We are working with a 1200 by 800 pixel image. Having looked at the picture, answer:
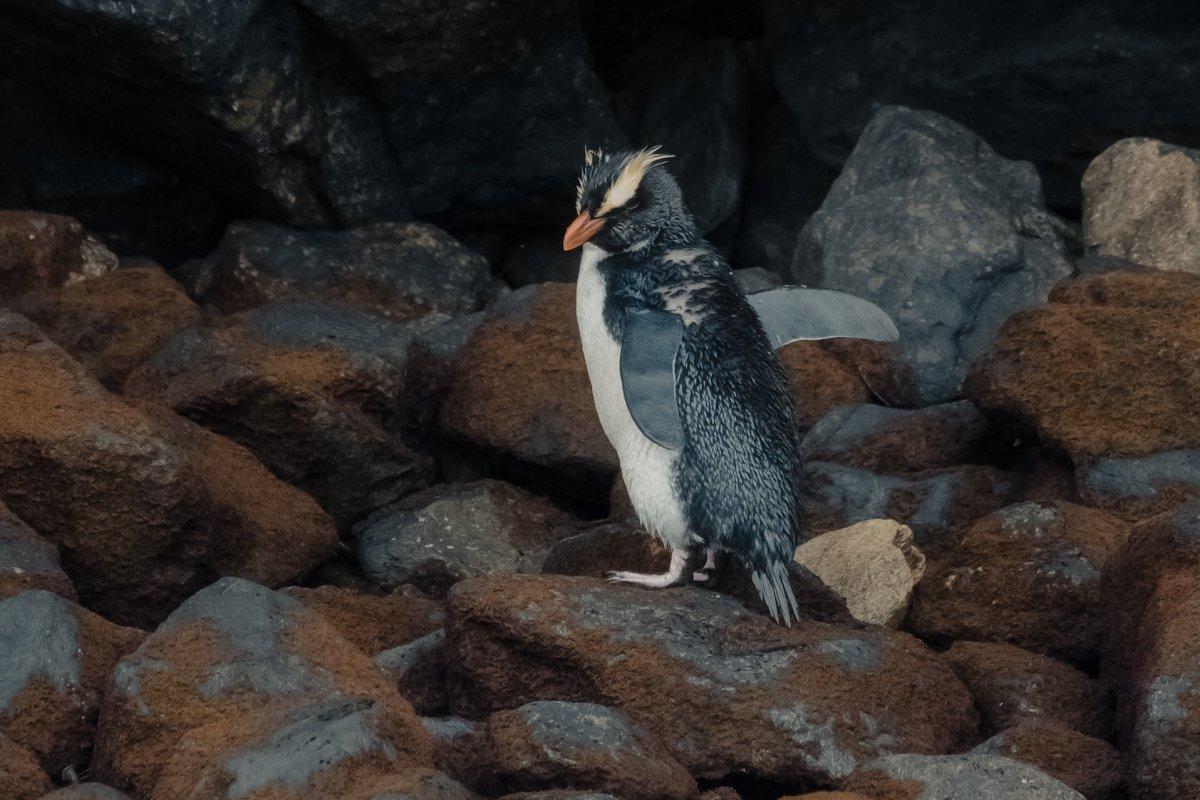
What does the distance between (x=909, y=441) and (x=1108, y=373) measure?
72 centimetres

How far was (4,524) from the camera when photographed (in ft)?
14.7

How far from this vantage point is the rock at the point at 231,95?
20.7 feet

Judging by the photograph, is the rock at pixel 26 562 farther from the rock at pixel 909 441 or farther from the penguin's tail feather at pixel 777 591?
the rock at pixel 909 441

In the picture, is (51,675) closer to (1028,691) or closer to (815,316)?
(1028,691)

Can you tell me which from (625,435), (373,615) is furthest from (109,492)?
(625,435)

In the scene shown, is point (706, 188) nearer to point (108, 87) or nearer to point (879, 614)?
point (108, 87)

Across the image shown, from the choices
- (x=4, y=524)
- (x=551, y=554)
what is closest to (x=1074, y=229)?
(x=551, y=554)

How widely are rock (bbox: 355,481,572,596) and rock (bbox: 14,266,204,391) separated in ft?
3.34

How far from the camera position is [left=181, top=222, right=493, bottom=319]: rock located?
7.11m

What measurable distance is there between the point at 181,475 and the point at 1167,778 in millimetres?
2574

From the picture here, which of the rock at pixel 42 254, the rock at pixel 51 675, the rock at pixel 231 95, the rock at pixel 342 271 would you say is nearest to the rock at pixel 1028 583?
the rock at pixel 51 675

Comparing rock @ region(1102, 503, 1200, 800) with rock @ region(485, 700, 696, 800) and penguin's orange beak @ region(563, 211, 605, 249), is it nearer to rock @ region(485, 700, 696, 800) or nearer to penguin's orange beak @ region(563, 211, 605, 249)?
rock @ region(485, 700, 696, 800)

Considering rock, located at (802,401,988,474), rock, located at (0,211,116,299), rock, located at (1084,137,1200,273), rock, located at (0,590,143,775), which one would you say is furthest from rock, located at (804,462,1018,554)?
rock, located at (0,211,116,299)

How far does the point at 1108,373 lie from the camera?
17.4 feet
